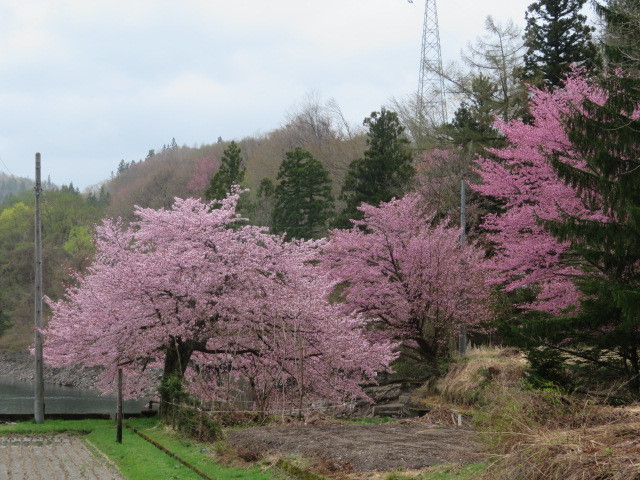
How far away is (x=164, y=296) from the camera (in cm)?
1795

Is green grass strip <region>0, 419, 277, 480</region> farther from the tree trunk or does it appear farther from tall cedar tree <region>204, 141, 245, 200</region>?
tall cedar tree <region>204, 141, 245, 200</region>

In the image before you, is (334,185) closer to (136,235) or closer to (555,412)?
(136,235)

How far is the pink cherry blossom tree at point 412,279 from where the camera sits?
21391mm

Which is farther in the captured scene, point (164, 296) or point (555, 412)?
point (164, 296)

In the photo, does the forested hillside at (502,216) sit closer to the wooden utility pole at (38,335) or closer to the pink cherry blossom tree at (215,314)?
the pink cherry blossom tree at (215,314)

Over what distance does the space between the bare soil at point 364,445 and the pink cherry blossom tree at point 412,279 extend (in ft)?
31.7

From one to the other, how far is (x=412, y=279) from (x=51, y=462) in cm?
1228

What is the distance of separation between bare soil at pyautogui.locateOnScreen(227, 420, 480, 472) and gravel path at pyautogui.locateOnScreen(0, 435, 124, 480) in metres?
2.32

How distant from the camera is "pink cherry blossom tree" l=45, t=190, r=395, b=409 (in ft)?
57.4

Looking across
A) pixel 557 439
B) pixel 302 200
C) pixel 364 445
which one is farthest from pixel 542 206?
pixel 302 200

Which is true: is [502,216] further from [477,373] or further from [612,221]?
[612,221]

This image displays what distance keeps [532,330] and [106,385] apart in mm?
14409

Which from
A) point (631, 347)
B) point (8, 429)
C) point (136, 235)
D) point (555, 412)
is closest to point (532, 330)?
point (631, 347)

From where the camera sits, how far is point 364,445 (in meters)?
9.12
